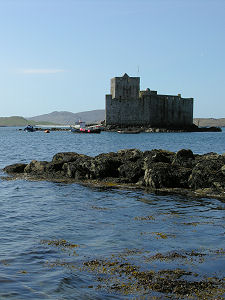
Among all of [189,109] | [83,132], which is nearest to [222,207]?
[83,132]

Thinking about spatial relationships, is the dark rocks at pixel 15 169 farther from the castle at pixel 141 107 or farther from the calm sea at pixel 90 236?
the castle at pixel 141 107

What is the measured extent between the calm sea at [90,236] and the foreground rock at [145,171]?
157 cm

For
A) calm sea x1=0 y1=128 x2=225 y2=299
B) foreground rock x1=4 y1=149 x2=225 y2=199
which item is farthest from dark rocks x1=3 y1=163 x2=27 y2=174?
calm sea x1=0 y1=128 x2=225 y2=299

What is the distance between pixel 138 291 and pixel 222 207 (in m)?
6.36

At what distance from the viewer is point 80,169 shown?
1731 cm

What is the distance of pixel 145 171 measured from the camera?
51.2 feet

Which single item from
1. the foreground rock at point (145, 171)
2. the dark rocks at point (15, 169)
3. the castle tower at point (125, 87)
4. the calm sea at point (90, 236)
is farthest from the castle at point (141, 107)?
the calm sea at point (90, 236)

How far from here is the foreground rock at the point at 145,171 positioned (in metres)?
14.2

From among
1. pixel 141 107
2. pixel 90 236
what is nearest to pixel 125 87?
pixel 141 107

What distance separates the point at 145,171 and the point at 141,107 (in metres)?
89.1

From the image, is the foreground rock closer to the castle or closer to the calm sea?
the calm sea

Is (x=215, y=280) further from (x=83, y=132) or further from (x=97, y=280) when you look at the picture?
(x=83, y=132)

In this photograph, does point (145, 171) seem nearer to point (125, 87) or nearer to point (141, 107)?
point (125, 87)

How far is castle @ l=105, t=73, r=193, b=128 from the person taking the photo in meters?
99.7
